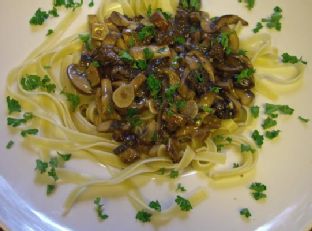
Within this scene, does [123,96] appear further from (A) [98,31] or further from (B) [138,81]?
(A) [98,31]

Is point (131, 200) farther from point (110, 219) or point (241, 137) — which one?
point (241, 137)

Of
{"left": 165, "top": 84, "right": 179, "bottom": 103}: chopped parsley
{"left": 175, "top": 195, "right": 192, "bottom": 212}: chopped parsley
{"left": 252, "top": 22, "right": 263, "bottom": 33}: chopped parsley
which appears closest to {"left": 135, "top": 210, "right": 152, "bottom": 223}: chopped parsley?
{"left": 175, "top": 195, "right": 192, "bottom": 212}: chopped parsley

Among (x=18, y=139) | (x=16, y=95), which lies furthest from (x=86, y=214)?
(x=16, y=95)

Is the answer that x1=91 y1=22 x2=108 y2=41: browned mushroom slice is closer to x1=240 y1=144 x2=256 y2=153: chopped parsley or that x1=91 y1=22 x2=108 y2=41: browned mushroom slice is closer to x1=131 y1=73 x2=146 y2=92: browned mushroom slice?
x1=131 y1=73 x2=146 y2=92: browned mushroom slice

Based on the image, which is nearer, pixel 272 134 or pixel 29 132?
pixel 29 132

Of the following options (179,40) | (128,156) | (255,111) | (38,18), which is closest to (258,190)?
(255,111)

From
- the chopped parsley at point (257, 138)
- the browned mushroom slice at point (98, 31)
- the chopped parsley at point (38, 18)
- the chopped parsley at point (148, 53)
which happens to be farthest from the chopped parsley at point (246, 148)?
the chopped parsley at point (38, 18)
